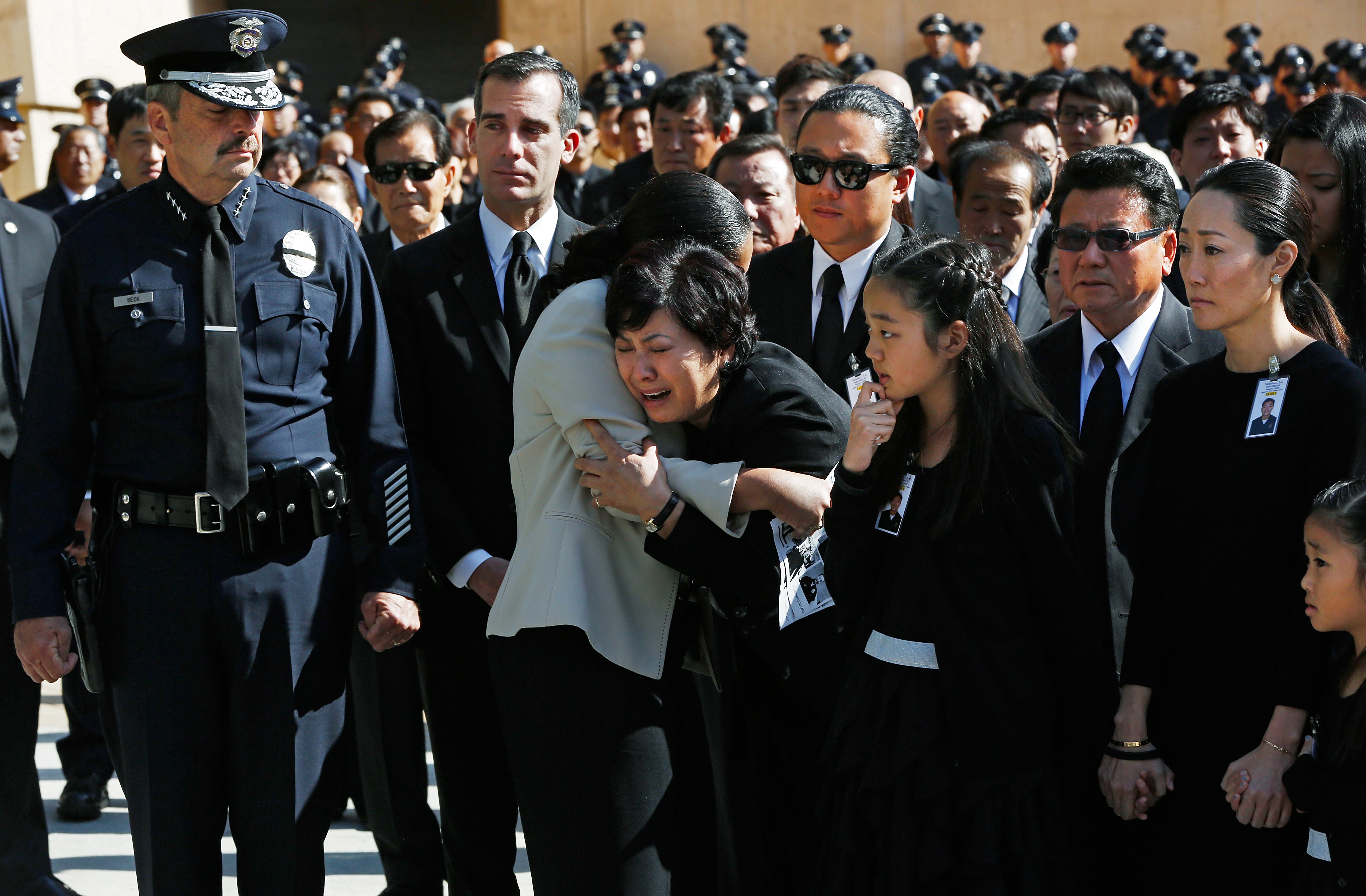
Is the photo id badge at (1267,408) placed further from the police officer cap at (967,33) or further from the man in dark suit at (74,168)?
the police officer cap at (967,33)

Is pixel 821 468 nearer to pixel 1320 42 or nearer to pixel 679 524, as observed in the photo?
pixel 679 524

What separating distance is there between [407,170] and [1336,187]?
293cm

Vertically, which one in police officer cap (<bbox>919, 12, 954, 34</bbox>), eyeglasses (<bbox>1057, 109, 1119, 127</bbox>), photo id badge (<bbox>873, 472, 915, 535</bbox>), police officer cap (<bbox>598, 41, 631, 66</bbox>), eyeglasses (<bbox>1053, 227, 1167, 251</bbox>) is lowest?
photo id badge (<bbox>873, 472, 915, 535</bbox>)

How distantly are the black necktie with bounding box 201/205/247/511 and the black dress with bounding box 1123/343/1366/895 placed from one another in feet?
5.81

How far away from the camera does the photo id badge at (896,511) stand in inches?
101

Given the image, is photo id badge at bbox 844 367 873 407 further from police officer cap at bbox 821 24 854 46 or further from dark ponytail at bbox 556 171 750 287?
police officer cap at bbox 821 24 854 46

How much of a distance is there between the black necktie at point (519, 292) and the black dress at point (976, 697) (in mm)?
1070

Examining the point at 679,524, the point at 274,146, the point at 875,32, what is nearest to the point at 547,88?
the point at 679,524

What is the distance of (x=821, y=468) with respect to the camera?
2615 mm

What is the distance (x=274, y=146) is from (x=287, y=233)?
396cm

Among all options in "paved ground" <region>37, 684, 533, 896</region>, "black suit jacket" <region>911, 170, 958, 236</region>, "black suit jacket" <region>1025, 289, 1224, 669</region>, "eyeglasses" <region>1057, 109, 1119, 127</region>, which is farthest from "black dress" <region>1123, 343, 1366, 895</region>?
"eyeglasses" <region>1057, 109, 1119, 127</region>

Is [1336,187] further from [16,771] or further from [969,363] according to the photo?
[16,771]

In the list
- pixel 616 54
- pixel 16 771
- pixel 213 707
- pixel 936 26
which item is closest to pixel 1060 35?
pixel 936 26

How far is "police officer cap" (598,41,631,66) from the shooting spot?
45.2 ft
